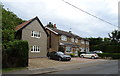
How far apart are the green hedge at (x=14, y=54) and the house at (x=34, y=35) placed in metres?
10.2

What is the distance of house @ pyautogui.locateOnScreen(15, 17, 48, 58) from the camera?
25062 mm

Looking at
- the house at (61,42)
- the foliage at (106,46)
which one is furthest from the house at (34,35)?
the foliage at (106,46)

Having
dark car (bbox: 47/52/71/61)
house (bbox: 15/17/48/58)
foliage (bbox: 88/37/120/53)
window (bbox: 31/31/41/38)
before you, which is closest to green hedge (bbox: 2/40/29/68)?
dark car (bbox: 47/52/71/61)

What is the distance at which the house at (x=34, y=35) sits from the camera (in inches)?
987

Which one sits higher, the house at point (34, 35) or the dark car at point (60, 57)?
the house at point (34, 35)

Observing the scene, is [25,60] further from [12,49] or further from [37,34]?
[37,34]

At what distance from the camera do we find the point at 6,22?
1777 centimetres

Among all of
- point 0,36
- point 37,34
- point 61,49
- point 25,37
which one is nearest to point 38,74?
point 0,36

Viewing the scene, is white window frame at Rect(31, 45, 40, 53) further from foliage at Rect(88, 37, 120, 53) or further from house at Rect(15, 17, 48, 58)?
foliage at Rect(88, 37, 120, 53)

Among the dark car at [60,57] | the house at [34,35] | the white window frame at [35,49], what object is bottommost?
the dark car at [60,57]

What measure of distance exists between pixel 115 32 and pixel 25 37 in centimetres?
3735

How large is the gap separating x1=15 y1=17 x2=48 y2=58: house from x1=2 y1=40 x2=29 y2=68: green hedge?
33.5 feet

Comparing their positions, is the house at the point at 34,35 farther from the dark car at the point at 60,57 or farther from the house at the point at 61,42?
the house at the point at 61,42

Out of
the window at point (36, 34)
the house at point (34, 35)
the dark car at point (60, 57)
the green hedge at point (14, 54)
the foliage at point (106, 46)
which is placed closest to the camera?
the green hedge at point (14, 54)
